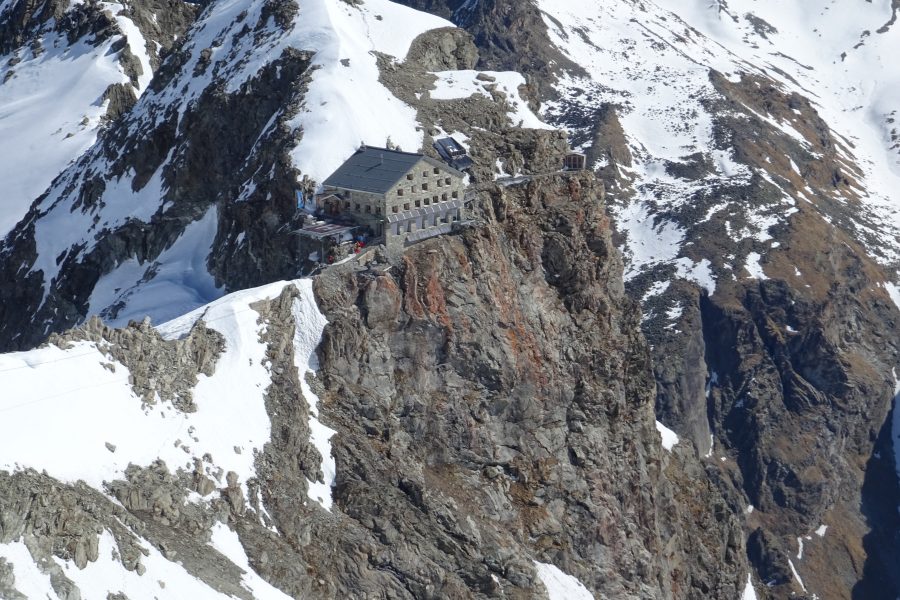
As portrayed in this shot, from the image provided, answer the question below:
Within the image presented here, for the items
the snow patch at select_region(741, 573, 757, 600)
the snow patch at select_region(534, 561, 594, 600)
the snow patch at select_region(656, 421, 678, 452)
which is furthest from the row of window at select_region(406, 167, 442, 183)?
the snow patch at select_region(741, 573, 757, 600)

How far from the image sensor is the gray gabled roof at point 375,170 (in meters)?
99.9

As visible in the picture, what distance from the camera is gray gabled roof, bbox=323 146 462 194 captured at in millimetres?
99875

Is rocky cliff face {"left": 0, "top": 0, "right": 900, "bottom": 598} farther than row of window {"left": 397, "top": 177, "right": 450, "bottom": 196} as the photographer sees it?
No

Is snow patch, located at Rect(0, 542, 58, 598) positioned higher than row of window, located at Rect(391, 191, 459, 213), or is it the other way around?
snow patch, located at Rect(0, 542, 58, 598)

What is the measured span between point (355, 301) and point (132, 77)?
11017 cm

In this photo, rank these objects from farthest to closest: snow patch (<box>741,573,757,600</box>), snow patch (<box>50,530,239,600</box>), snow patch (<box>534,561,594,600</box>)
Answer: snow patch (<box>741,573,757,600</box>) < snow patch (<box>534,561,594,600</box>) < snow patch (<box>50,530,239,600</box>)

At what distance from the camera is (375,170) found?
101875 millimetres

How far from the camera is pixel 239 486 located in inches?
3105

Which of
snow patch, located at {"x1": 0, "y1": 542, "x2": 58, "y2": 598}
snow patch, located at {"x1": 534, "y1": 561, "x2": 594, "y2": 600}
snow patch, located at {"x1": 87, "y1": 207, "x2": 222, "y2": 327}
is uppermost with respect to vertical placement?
snow patch, located at {"x1": 0, "y1": 542, "x2": 58, "y2": 598}

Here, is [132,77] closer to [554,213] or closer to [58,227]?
[58,227]

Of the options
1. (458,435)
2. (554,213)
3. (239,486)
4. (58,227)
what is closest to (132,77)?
(58,227)

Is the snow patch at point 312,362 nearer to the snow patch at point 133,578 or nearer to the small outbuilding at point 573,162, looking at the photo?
the snow patch at point 133,578

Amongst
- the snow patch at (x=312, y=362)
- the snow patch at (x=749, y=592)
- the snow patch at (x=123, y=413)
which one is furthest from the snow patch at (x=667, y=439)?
the snow patch at (x=123, y=413)

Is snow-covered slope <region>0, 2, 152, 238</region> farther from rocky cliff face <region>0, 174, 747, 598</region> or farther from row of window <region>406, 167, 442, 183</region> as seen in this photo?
rocky cliff face <region>0, 174, 747, 598</region>
